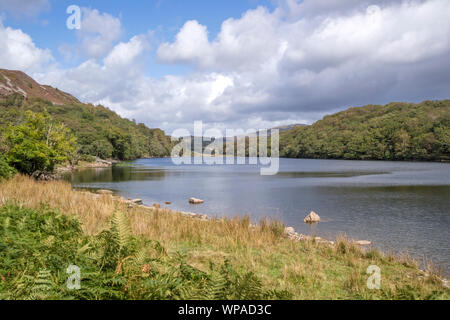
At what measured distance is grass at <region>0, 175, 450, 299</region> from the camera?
440 cm

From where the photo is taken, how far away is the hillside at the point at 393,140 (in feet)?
305

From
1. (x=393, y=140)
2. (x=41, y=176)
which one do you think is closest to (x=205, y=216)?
(x=41, y=176)

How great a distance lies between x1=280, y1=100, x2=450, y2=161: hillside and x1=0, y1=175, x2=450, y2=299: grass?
96706 mm

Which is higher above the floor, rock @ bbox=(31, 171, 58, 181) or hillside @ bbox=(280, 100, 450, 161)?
hillside @ bbox=(280, 100, 450, 161)

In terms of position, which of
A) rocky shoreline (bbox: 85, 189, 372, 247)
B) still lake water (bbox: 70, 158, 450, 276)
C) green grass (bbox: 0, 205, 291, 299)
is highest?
green grass (bbox: 0, 205, 291, 299)

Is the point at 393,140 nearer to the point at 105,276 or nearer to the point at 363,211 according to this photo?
the point at 363,211

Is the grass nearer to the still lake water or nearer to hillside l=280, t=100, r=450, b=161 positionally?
the still lake water

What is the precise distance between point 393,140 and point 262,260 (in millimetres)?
118033

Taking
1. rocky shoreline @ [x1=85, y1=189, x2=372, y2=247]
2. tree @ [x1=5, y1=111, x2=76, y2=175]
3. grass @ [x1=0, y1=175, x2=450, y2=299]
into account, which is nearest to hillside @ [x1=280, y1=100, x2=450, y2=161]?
rocky shoreline @ [x1=85, y1=189, x2=372, y2=247]

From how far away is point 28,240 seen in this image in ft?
14.6

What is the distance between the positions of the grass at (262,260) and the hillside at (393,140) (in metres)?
96.7

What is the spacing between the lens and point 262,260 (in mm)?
6684

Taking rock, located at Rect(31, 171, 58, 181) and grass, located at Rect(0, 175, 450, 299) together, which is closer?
grass, located at Rect(0, 175, 450, 299)

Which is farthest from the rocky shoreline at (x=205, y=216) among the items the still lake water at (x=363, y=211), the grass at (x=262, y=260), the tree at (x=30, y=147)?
the tree at (x=30, y=147)
